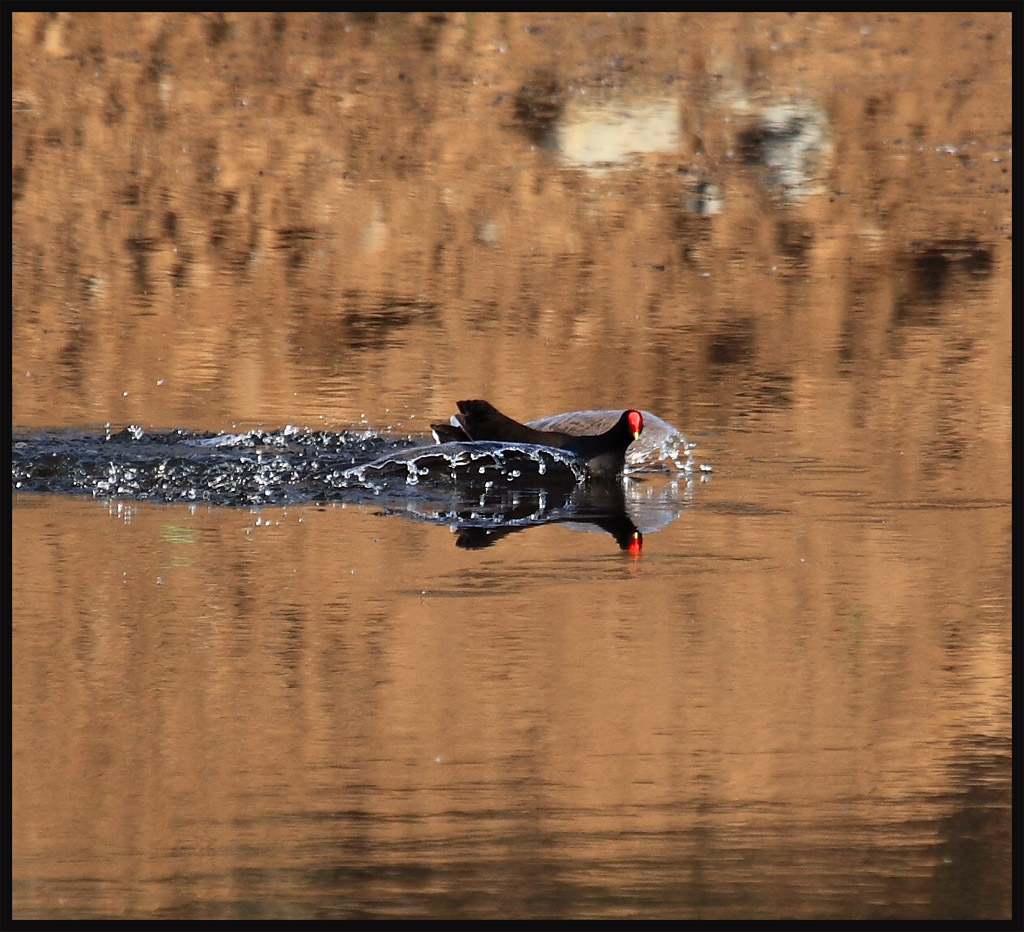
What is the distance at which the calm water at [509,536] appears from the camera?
→ 6258 mm

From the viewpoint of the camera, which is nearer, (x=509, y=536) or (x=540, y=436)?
(x=509, y=536)

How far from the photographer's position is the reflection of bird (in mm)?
10945

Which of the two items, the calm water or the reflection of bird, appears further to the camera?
the reflection of bird

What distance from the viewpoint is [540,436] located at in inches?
440

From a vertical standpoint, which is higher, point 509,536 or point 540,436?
point 540,436

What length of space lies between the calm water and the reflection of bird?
0.66 feet

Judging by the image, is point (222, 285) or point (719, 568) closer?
point (719, 568)

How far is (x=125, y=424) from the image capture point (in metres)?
12.0

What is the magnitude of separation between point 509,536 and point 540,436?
1.38 metres

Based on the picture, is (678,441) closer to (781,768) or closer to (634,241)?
(781,768)

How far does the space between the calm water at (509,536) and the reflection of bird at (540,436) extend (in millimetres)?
202

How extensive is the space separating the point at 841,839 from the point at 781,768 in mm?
553

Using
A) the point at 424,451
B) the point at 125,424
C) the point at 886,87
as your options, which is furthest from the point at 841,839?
the point at 886,87

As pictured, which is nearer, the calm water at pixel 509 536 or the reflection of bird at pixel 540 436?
the calm water at pixel 509 536
